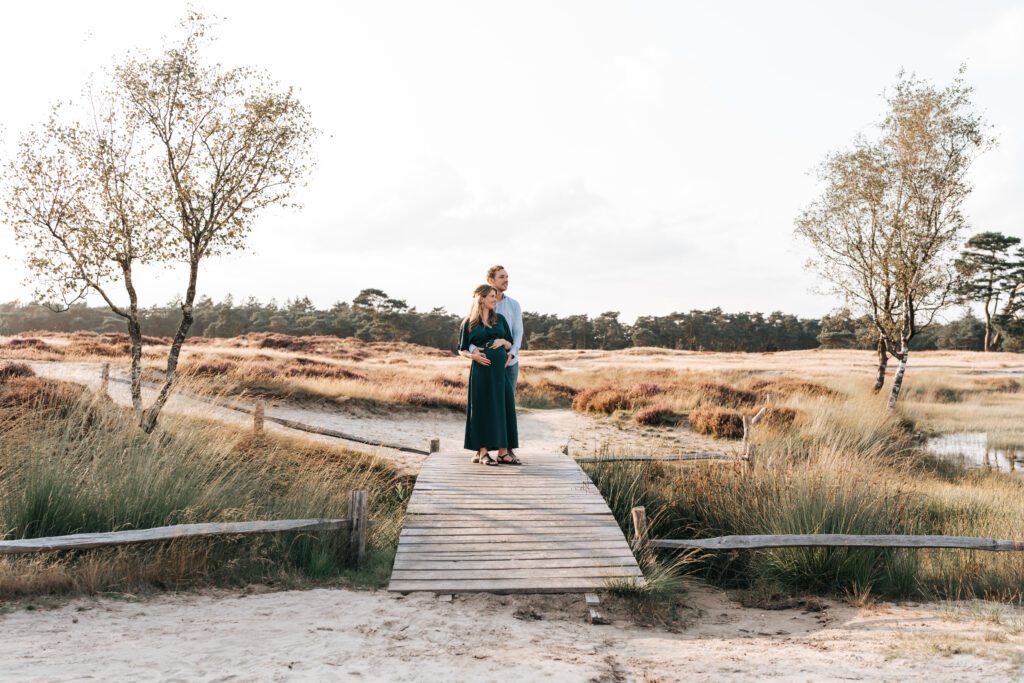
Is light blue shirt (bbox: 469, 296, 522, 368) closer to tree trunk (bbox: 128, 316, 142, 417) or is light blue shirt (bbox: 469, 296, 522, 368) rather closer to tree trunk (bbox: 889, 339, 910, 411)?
tree trunk (bbox: 128, 316, 142, 417)

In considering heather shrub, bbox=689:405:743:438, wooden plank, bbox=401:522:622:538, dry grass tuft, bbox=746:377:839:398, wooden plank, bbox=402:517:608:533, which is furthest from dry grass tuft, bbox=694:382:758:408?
wooden plank, bbox=401:522:622:538

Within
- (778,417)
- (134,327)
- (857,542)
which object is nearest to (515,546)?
(857,542)

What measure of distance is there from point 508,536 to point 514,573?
0.81 m

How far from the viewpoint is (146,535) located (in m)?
6.24

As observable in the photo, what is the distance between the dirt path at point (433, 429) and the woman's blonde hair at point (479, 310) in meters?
5.48

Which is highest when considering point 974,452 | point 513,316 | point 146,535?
point 513,316

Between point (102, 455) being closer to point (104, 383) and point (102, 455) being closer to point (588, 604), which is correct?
point (588, 604)

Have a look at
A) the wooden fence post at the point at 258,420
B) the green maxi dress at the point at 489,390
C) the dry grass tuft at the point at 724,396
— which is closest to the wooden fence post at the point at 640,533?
the green maxi dress at the point at 489,390

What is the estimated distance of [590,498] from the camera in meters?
8.74

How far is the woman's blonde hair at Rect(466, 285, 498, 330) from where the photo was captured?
9188mm

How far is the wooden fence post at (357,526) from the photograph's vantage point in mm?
7504

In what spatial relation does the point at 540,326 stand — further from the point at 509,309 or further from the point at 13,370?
the point at 509,309

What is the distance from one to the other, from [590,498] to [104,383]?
11.2 meters

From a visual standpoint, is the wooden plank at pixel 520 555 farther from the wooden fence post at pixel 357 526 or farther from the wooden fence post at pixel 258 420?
the wooden fence post at pixel 258 420
